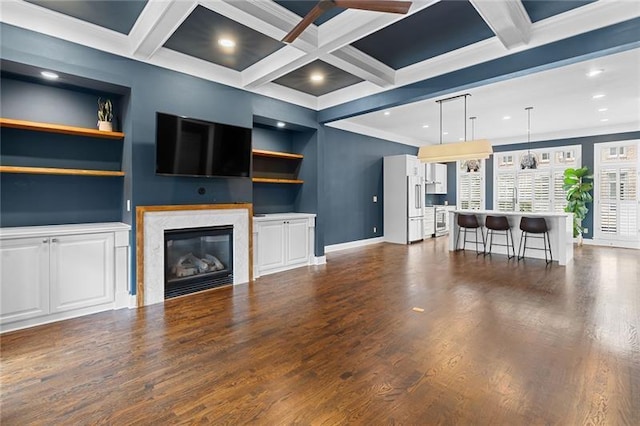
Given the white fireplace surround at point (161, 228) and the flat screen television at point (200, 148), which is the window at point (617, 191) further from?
the white fireplace surround at point (161, 228)

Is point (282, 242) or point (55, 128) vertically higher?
point (55, 128)

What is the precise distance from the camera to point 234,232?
4.67 metres

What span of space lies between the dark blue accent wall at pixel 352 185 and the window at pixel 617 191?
5.47 m

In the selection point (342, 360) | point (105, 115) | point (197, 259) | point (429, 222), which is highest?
point (105, 115)

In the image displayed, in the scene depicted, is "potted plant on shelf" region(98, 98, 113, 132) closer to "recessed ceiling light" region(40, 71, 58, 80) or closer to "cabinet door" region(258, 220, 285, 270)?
"recessed ceiling light" region(40, 71, 58, 80)

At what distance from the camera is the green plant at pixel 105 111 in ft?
12.6

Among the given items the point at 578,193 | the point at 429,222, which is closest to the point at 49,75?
the point at 429,222

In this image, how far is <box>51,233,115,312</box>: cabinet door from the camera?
3.30m

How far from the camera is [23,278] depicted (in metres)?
3.12

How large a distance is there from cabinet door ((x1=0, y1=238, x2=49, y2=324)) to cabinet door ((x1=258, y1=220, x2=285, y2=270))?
2670mm

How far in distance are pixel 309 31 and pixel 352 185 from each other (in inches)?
195

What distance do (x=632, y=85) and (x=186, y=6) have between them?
6664 millimetres

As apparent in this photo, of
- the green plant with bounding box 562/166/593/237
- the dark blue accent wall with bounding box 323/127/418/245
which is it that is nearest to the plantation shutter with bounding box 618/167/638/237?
the green plant with bounding box 562/166/593/237

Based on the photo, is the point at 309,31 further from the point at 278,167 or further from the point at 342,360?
the point at 342,360
